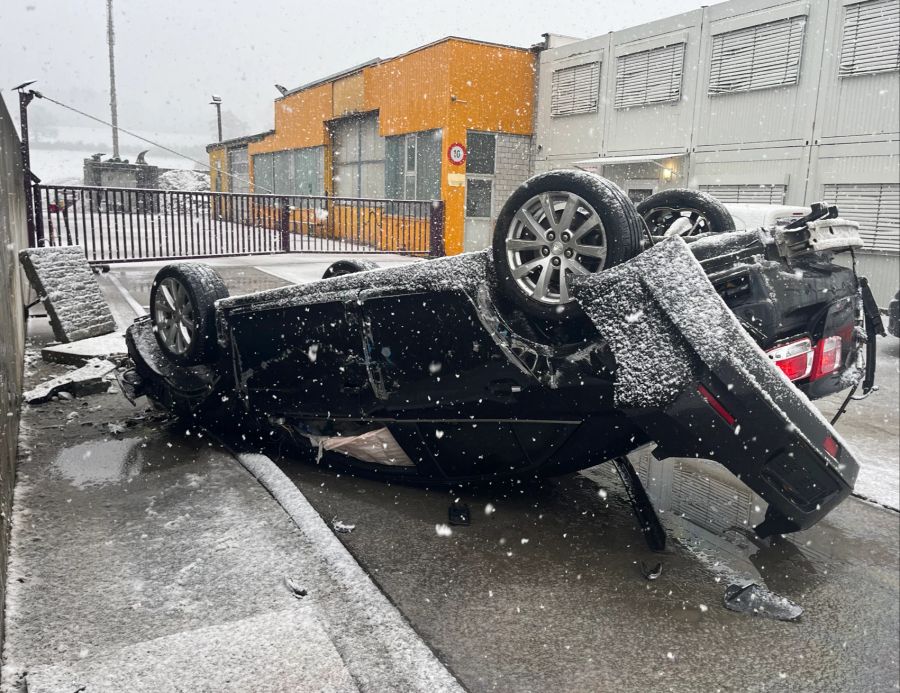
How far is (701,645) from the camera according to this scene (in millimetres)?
2557

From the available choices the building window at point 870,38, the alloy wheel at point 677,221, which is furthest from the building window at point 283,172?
the alloy wheel at point 677,221

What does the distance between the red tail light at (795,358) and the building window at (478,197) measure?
17435 mm

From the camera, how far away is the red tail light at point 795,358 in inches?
117

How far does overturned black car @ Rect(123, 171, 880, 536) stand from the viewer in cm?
258

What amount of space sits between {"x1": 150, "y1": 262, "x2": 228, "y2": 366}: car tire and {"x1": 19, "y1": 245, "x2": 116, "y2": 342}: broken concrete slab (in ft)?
10.1

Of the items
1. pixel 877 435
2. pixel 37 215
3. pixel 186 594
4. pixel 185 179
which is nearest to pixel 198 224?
pixel 37 215

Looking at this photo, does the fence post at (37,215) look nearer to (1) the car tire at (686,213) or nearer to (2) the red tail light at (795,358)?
(1) the car tire at (686,213)

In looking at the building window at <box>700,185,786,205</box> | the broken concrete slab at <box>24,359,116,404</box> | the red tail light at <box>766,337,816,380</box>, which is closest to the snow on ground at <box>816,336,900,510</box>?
the red tail light at <box>766,337,816,380</box>

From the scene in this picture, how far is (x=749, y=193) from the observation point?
1466 cm

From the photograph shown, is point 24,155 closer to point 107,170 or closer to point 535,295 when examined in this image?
point 535,295

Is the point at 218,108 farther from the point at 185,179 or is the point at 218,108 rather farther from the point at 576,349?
the point at 576,349

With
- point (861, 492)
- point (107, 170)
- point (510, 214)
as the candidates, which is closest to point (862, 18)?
point (861, 492)

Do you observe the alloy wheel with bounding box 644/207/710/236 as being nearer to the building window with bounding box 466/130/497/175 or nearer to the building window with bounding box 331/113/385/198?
the building window with bounding box 466/130/497/175

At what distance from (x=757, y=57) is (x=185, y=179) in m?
33.2
